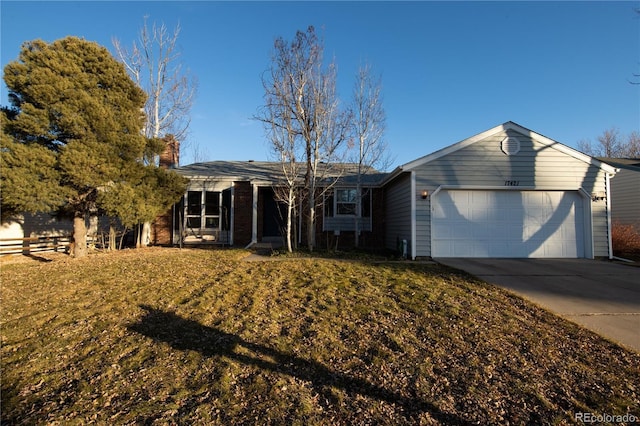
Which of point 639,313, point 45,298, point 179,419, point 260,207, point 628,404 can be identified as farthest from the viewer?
point 260,207

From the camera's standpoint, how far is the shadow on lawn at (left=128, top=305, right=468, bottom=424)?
2.68m

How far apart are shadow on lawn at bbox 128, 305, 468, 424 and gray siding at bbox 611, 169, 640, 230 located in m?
17.5

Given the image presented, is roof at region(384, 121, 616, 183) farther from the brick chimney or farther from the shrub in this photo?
the brick chimney

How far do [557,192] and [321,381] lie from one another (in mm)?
10346

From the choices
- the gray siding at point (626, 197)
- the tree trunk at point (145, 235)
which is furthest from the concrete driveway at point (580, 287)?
the tree trunk at point (145, 235)

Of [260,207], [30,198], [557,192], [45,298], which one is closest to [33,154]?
[30,198]

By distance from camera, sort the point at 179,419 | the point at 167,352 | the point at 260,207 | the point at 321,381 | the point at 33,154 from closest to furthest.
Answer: the point at 179,419, the point at 321,381, the point at 167,352, the point at 33,154, the point at 260,207

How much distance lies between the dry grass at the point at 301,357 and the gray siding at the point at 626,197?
1437 centimetres

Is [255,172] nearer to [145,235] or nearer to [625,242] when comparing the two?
[145,235]

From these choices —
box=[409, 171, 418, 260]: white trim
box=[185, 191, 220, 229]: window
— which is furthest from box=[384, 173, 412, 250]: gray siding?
box=[185, 191, 220, 229]: window

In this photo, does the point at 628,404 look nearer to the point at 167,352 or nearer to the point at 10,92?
the point at 167,352

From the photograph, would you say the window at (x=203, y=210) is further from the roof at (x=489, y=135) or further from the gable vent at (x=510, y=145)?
the gable vent at (x=510, y=145)

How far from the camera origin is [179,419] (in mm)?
2477

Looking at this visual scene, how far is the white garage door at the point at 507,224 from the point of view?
32.2 feet
